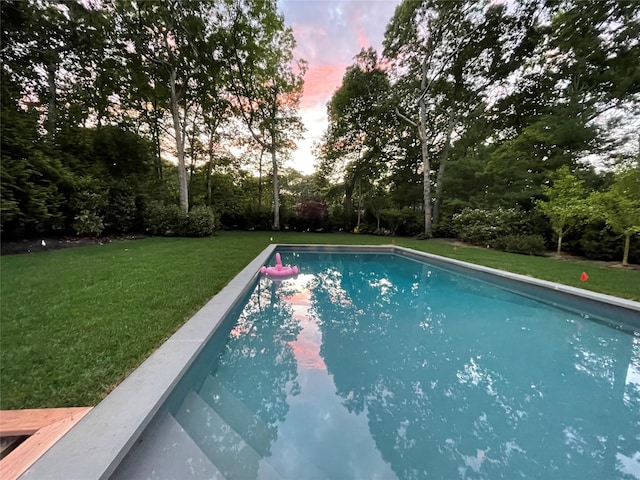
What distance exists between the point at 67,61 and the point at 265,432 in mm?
14368

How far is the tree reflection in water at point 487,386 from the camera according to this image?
5.08ft

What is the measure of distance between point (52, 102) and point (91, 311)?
37.9ft

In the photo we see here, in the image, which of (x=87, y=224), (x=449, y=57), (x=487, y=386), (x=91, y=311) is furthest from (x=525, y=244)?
(x=87, y=224)

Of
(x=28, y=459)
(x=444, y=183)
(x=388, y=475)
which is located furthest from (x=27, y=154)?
(x=444, y=183)

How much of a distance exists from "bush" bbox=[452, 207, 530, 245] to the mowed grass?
4588 mm

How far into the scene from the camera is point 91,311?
276cm

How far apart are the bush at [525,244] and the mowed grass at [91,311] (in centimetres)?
306

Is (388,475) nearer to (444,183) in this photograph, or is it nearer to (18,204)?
(18,204)

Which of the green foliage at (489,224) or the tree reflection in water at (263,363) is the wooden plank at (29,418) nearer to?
the tree reflection in water at (263,363)

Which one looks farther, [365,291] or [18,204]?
[18,204]

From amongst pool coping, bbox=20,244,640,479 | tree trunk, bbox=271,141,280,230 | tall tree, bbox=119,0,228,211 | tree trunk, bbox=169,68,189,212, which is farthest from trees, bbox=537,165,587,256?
tall tree, bbox=119,0,228,211

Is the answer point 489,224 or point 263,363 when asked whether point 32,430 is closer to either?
point 263,363

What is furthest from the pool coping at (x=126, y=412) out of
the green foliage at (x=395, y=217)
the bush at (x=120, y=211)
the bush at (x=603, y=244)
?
the green foliage at (x=395, y=217)

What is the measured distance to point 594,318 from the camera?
12.3 feet
